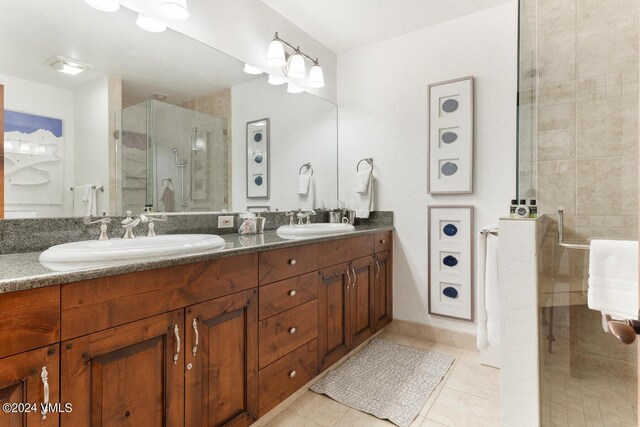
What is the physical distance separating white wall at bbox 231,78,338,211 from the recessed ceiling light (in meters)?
0.82

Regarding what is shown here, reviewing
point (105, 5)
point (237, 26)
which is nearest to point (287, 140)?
point (237, 26)

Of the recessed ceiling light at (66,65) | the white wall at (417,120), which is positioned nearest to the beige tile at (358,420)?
the white wall at (417,120)

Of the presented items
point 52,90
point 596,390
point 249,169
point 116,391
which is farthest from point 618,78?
point 52,90

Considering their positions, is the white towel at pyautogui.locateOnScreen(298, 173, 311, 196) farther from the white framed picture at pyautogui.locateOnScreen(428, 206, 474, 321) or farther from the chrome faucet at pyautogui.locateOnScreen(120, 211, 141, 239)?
the chrome faucet at pyautogui.locateOnScreen(120, 211, 141, 239)

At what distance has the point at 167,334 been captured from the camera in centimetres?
105

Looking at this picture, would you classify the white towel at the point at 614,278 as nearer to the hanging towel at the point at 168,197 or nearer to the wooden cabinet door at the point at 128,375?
the wooden cabinet door at the point at 128,375

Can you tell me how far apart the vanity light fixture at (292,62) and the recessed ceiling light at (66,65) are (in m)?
1.15

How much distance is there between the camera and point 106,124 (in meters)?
1.41

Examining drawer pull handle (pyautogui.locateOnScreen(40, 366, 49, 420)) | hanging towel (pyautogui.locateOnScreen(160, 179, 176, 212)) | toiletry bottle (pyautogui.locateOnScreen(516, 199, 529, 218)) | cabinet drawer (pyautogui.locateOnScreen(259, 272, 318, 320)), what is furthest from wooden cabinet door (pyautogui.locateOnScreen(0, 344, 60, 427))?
toiletry bottle (pyautogui.locateOnScreen(516, 199, 529, 218))

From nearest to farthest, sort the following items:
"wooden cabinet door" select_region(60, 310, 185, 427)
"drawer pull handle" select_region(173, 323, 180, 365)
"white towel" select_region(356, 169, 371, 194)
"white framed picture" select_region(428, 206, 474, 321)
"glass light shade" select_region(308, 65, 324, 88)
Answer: "wooden cabinet door" select_region(60, 310, 185, 427)
"drawer pull handle" select_region(173, 323, 180, 365)
"white framed picture" select_region(428, 206, 474, 321)
"glass light shade" select_region(308, 65, 324, 88)
"white towel" select_region(356, 169, 371, 194)

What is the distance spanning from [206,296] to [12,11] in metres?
1.28

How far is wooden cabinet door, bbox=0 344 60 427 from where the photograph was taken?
0.74m

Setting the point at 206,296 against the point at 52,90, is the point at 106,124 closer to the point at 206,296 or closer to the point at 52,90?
the point at 52,90

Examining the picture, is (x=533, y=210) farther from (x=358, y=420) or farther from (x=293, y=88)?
(x=293, y=88)
